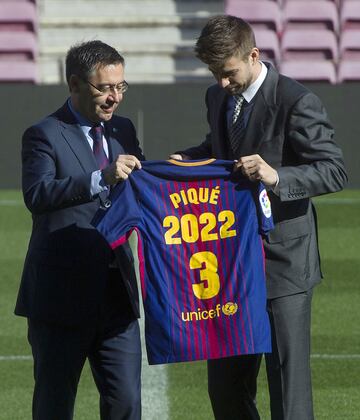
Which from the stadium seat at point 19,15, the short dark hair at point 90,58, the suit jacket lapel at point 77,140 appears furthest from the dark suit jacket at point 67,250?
the stadium seat at point 19,15

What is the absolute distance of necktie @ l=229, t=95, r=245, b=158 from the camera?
15.6ft

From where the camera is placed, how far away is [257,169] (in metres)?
4.48

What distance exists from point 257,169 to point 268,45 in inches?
486

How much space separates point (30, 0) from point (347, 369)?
10.9 metres

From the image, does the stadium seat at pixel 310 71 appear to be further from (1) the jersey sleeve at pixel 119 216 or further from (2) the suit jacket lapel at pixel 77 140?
(1) the jersey sleeve at pixel 119 216

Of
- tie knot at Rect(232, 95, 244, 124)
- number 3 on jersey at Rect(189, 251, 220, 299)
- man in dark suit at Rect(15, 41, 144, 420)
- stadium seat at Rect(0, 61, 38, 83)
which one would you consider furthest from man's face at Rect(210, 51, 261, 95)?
stadium seat at Rect(0, 61, 38, 83)

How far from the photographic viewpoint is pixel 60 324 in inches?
182

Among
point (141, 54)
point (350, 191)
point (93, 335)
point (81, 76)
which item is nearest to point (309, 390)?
point (93, 335)

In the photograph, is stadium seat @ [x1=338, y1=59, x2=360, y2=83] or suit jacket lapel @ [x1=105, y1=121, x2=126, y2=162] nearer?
suit jacket lapel @ [x1=105, y1=121, x2=126, y2=162]

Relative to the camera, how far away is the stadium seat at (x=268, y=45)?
1662 cm

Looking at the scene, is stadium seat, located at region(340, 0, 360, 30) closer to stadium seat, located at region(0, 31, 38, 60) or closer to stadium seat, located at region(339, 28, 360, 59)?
stadium seat, located at region(339, 28, 360, 59)

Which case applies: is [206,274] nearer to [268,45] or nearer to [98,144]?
[98,144]

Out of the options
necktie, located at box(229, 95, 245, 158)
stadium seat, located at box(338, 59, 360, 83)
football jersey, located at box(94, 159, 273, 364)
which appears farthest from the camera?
stadium seat, located at box(338, 59, 360, 83)

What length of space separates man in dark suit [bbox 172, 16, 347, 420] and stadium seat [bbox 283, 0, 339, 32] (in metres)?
12.3
